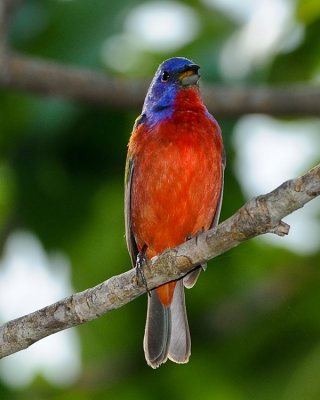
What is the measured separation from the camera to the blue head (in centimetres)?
650

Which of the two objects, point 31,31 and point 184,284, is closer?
point 184,284

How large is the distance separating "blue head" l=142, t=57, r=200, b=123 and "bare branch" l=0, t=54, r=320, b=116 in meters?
0.49

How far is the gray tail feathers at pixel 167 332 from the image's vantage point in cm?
639

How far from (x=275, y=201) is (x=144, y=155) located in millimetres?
1875

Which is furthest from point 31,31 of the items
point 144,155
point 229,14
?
point 144,155

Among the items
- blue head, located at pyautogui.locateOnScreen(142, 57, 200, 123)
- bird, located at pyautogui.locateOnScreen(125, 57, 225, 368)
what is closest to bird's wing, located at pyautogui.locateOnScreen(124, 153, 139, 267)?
bird, located at pyautogui.locateOnScreen(125, 57, 225, 368)


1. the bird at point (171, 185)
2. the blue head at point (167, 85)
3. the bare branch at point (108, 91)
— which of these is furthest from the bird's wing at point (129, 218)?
the bare branch at point (108, 91)

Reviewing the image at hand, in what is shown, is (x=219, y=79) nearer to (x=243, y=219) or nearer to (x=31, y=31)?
(x=31, y=31)

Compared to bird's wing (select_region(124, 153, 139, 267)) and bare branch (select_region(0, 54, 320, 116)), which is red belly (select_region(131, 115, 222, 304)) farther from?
bare branch (select_region(0, 54, 320, 116))

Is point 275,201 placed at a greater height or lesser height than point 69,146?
lesser

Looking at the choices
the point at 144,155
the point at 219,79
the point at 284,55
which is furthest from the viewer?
the point at 284,55

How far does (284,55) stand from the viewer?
8133mm

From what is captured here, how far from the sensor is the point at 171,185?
19.9 ft

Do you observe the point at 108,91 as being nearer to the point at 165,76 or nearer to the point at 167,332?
the point at 165,76
